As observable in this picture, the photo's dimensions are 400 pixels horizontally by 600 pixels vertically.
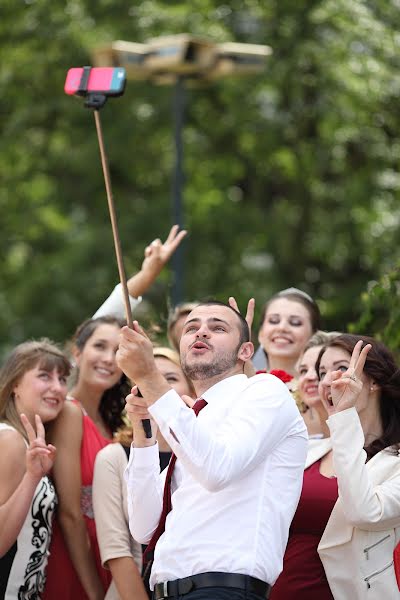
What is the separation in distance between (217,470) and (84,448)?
6.39 feet

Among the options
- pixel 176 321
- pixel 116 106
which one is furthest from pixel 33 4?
pixel 176 321

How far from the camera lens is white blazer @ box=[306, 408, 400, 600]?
3.88m

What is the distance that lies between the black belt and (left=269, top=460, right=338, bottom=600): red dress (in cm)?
74

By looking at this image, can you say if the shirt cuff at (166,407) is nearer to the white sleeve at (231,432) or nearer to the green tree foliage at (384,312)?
the white sleeve at (231,432)

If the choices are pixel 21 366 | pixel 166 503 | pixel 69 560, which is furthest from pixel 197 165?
pixel 166 503

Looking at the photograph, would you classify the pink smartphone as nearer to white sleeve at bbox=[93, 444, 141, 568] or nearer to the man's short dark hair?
the man's short dark hair

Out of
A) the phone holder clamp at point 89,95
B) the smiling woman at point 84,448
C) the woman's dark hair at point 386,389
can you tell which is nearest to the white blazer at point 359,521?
the woman's dark hair at point 386,389

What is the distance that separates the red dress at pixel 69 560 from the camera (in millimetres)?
4875

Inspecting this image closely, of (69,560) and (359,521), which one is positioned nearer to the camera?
(359,521)

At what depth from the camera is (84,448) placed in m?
5.22

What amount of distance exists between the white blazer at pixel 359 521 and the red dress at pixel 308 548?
117mm

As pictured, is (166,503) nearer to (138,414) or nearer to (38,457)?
(138,414)

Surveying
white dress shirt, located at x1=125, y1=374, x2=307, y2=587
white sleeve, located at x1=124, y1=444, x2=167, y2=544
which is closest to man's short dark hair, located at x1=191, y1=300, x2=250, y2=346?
white dress shirt, located at x1=125, y1=374, x2=307, y2=587

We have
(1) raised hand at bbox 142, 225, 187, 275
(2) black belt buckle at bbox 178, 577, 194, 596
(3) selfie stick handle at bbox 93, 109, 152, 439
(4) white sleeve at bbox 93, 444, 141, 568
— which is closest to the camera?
(2) black belt buckle at bbox 178, 577, 194, 596
